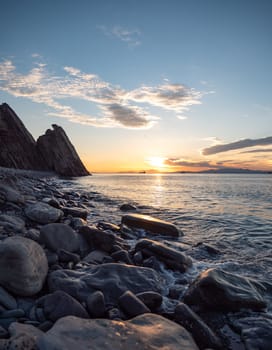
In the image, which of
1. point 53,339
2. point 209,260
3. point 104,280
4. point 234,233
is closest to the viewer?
point 53,339

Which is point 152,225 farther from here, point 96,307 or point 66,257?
point 96,307

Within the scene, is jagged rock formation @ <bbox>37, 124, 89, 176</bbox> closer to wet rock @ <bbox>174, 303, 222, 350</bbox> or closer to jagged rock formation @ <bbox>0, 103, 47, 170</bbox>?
jagged rock formation @ <bbox>0, 103, 47, 170</bbox>

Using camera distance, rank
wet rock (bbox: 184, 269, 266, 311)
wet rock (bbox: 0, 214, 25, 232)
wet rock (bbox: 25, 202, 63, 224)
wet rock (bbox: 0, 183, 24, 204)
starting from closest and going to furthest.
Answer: wet rock (bbox: 184, 269, 266, 311) < wet rock (bbox: 0, 214, 25, 232) < wet rock (bbox: 25, 202, 63, 224) < wet rock (bbox: 0, 183, 24, 204)

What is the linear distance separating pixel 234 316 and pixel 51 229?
4230 mm

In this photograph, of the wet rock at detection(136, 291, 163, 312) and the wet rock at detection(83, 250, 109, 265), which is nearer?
the wet rock at detection(136, 291, 163, 312)

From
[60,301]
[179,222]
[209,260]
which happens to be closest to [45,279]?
[60,301]

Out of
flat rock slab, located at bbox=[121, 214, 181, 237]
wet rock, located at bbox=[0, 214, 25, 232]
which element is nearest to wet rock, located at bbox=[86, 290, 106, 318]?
wet rock, located at bbox=[0, 214, 25, 232]

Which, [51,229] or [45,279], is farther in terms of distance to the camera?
[51,229]

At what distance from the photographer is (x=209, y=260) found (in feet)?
21.0

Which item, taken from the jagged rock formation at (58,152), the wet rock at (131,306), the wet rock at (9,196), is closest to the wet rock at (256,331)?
the wet rock at (131,306)

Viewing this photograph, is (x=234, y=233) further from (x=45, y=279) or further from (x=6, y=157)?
(x=6, y=157)

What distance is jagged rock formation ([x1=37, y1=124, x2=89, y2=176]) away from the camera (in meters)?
83.8

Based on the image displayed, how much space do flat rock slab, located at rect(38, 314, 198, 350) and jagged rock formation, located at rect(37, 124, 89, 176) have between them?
86319 millimetres

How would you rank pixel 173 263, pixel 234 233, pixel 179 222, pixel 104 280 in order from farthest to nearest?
1. pixel 179 222
2. pixel 234 233
3. pixel 173 263
4. pixel 104 280
